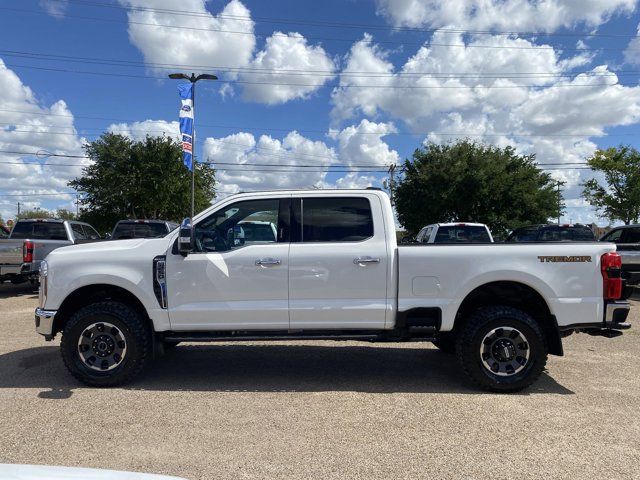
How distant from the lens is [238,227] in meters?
5.21

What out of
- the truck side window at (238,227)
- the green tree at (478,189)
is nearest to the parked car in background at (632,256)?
the truck side window at (238,227)

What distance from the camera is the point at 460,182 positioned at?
1224 inches

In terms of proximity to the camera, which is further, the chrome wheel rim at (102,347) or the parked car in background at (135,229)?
the parked car in background at (135,229)

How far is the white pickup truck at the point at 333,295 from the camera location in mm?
4898

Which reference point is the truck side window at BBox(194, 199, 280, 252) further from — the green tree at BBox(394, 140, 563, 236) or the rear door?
the green tree at BBox(394, 140, 563, 236)

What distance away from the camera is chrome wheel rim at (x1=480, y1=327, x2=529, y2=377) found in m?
4.94

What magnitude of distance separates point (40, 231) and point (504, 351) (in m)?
11.8

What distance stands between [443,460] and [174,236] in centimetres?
326

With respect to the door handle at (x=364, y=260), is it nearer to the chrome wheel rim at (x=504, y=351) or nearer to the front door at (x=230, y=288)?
the front door at (x=230, y=288)

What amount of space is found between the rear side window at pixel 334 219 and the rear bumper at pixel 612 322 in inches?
87.9

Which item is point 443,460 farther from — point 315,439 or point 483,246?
point 483,246

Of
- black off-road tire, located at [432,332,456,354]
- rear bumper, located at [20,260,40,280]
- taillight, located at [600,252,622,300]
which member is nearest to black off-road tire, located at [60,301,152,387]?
black off-road tire, located at [432,332,456,354]

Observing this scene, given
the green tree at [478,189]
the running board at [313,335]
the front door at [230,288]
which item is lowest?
the running board at [313,335]

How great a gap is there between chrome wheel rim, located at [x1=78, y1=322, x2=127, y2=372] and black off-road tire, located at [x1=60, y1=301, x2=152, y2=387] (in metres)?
0.03
